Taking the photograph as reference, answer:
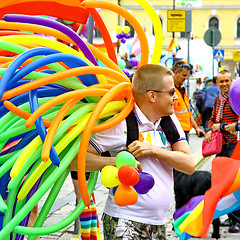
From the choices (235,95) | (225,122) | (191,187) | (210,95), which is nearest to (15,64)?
(235,95)

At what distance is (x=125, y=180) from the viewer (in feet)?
7.93

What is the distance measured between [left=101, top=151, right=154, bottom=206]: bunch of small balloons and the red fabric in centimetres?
118

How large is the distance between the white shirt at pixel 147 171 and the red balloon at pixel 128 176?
45 centimetres

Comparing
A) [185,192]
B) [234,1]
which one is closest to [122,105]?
[185,192]

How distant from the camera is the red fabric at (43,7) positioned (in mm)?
3244

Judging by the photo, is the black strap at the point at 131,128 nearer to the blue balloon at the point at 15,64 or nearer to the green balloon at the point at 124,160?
the green balloon at the point at 124,160

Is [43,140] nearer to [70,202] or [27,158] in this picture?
[27,158]

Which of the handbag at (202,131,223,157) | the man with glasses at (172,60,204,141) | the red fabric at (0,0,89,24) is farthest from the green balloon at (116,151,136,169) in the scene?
the man with glasses at (172,60,204,141)

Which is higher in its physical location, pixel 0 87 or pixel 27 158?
pixel 0 87

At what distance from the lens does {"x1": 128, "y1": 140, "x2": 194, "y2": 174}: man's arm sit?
2.79 m

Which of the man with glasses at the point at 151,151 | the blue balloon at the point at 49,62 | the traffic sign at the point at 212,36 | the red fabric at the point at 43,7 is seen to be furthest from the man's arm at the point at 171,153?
the traffic sign at the point at 212,36

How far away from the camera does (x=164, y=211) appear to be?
3.00 m

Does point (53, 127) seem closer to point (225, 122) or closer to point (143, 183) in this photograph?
point (143, 183)

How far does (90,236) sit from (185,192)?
121 cm
